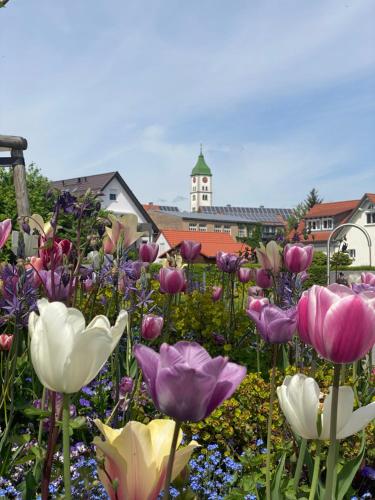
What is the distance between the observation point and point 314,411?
1397mm

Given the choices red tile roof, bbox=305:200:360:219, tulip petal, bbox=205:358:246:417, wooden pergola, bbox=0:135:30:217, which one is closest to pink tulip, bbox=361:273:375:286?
tulip petal, bbox=205:358:246:417

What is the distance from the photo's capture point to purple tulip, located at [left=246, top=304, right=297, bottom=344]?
6.24 ft

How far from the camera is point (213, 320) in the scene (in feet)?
17.6

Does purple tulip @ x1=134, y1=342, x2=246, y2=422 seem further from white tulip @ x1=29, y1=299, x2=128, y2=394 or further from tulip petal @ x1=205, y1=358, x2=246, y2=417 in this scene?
white tulip @ x1=29, y1=299, x2=128, y2=394

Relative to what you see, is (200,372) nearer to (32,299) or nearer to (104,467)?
(104,467)

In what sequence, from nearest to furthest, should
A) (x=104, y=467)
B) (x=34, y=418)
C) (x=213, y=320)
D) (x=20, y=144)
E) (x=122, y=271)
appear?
(x=104, y=467) → (x=122, y=271) → (x=34, y=418) → (x=213, y=320) → (x=20, y=144)

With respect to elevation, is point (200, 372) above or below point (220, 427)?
above

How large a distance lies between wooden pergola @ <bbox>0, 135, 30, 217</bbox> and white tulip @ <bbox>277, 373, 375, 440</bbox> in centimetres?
619

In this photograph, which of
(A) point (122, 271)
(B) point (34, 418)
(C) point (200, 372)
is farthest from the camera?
(B) point (34, 418)

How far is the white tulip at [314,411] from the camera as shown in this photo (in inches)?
53.9

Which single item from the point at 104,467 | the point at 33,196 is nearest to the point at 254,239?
the point at 104,467

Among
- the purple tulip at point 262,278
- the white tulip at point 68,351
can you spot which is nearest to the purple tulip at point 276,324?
the white tulip at point 68,351

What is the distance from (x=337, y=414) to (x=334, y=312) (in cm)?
26

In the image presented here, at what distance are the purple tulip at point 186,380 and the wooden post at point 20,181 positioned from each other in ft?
21.4
